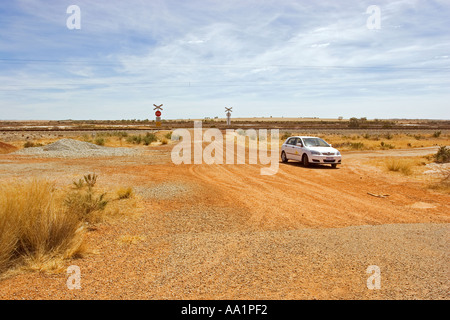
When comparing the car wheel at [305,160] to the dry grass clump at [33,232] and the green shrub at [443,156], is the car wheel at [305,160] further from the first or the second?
the dry grass clump at [33,232]

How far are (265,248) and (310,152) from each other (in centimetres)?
1234

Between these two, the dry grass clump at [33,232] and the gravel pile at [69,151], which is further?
the gravel pile at [69,151]

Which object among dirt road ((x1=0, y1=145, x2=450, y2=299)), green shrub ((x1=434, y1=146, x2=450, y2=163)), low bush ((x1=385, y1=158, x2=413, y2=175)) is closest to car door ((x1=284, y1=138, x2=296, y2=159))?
low bush ((x1=385, y1=158, x2=413, y2=175))

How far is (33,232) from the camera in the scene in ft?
17.6

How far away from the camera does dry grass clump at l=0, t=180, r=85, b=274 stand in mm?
5043

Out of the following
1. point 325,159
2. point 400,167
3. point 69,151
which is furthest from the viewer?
point 69,151

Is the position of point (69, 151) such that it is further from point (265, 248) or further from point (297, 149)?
point (265, 248)

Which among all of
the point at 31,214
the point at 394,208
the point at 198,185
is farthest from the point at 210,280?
the point at 198,185

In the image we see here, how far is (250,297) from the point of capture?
4.21 m

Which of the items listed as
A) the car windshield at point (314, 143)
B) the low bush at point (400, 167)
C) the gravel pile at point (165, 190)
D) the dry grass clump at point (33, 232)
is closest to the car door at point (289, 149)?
the car windshield at point (314, 143)

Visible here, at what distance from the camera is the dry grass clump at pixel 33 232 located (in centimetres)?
504

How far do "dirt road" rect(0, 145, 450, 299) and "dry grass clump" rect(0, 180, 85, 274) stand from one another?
36cm

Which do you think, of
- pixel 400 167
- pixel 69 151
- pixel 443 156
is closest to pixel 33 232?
pixel 400 167

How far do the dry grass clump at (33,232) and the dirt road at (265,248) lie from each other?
1.19 feet
